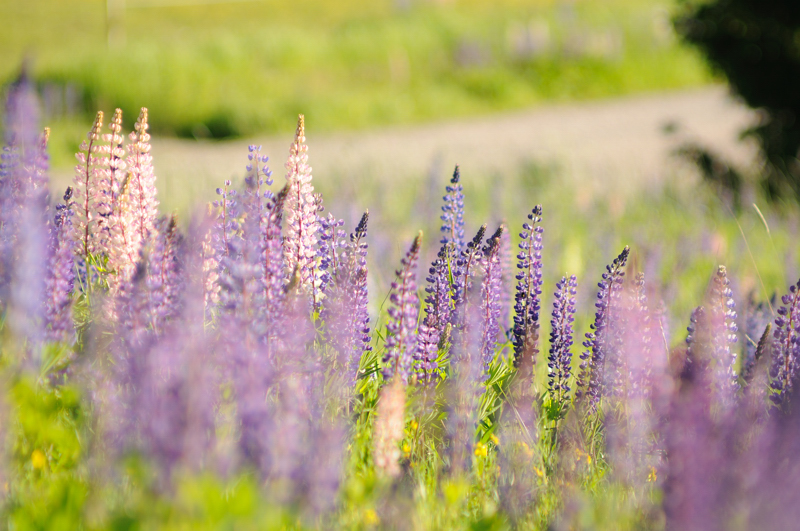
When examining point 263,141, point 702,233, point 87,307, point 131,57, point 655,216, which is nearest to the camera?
point 87,307

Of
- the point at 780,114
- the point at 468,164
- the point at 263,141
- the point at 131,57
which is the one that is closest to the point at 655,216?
the point at 780,114

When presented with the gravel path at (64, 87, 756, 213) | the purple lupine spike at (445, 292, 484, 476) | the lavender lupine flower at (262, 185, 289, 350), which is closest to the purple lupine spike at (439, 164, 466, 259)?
the purple lupine spike at (445, 292, 484, 476)

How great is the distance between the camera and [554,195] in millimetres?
7125

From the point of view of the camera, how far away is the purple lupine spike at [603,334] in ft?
6.74

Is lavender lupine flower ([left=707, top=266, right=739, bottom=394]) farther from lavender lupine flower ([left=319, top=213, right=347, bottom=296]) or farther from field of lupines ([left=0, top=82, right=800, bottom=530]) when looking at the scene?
lavender lupine flower ([left=319, top=213, right=347, bottom=296])

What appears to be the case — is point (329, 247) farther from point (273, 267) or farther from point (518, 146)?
point (518, 146)

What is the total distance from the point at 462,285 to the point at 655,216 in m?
4.56

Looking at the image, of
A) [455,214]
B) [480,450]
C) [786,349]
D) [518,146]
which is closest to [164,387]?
[480,450]

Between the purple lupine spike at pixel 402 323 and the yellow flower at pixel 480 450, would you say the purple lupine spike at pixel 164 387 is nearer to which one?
the purple lupine spike at pixel 402 323

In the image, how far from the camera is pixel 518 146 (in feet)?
36.2

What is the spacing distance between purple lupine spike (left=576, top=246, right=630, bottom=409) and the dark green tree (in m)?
5.17

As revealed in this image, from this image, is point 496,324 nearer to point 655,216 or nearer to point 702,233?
point 702,233

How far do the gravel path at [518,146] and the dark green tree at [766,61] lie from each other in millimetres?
422

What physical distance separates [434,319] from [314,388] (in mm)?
479
